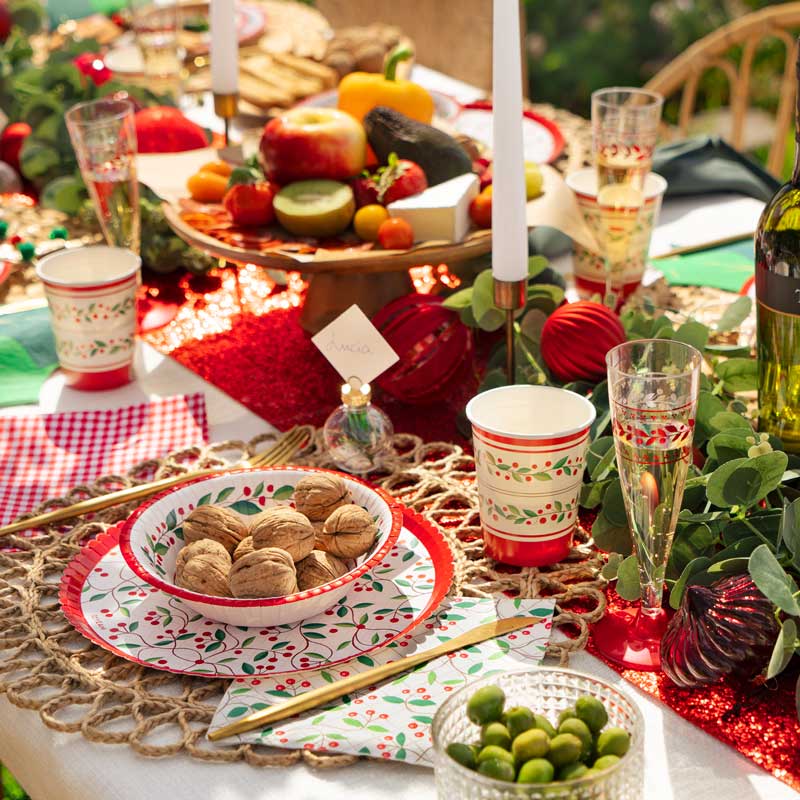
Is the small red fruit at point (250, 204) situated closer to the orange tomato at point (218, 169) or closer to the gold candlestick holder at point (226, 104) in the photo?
the orange tomato at point (218, 169)

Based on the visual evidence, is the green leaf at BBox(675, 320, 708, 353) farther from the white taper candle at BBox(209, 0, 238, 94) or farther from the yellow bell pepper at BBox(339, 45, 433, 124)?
the white taper candle at BBox(209, 0, 238, 94)

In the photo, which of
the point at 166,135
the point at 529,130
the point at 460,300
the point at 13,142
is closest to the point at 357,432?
the point at 460,300

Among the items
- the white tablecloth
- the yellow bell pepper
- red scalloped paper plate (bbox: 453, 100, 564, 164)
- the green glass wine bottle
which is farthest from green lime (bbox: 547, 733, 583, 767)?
red scalloped paper plate (bbox: 453, 100, 564, 164)

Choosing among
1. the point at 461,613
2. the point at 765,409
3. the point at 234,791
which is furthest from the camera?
the point at 765,409

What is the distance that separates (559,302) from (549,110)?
103cm

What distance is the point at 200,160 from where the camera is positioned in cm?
154

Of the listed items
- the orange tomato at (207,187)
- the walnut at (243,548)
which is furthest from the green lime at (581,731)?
the orange tomato at (207,187)

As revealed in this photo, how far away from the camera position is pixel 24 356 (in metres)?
1.40

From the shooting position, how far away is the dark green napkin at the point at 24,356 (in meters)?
1.34

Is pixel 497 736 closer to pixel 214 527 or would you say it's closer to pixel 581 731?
pixel 581 731

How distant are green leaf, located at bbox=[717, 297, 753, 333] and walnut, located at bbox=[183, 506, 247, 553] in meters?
0.58

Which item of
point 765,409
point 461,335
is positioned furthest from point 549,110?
point 765,409

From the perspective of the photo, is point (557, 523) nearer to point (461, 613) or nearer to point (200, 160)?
point (461, 613)

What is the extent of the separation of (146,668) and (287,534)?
5.5 inches
